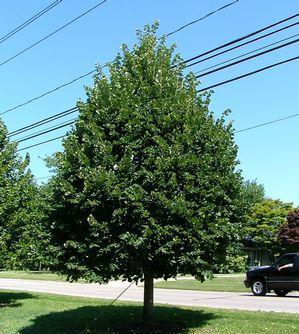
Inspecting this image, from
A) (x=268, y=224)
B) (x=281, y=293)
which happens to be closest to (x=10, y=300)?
(x=281, y=293)

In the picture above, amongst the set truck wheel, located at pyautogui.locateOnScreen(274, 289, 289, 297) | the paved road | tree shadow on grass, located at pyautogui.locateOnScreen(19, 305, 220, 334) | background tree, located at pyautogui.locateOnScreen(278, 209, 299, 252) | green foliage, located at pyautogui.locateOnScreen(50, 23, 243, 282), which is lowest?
tree shadow on grass, located at pyautogui.locateOnScreen(19, 305, 220, 334)

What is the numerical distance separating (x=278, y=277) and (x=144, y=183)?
14.2 meters

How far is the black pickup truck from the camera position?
70.3 feet

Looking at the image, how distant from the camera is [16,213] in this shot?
1694 centimetres

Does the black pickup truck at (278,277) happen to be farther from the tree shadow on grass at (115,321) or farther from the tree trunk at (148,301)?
the tree trunk at (148,301)

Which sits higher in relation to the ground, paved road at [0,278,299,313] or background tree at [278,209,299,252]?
background tree at [278,209,299,252]

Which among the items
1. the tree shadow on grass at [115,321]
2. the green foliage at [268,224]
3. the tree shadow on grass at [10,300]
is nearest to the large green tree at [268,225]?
the green foliage at [268,224]

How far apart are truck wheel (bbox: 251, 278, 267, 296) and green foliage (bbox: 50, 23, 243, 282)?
41.5 feet

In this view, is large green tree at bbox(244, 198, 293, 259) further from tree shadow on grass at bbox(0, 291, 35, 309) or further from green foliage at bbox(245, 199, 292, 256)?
tree shadow on grass at bbox(0, 291, 35, 309)

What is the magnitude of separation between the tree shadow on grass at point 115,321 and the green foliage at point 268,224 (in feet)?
123

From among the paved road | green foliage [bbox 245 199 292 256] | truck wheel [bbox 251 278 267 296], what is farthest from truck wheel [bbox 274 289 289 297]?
green foliage [bbox 245 199 292 256]

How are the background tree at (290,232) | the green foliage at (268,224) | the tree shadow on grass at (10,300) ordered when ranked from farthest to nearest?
the green foliage at (268,224), the background tree at (290,232), the tree shadow on grass at (10,300)

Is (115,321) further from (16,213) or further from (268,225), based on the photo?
(268,225)

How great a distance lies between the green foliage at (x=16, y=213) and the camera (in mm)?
16547
